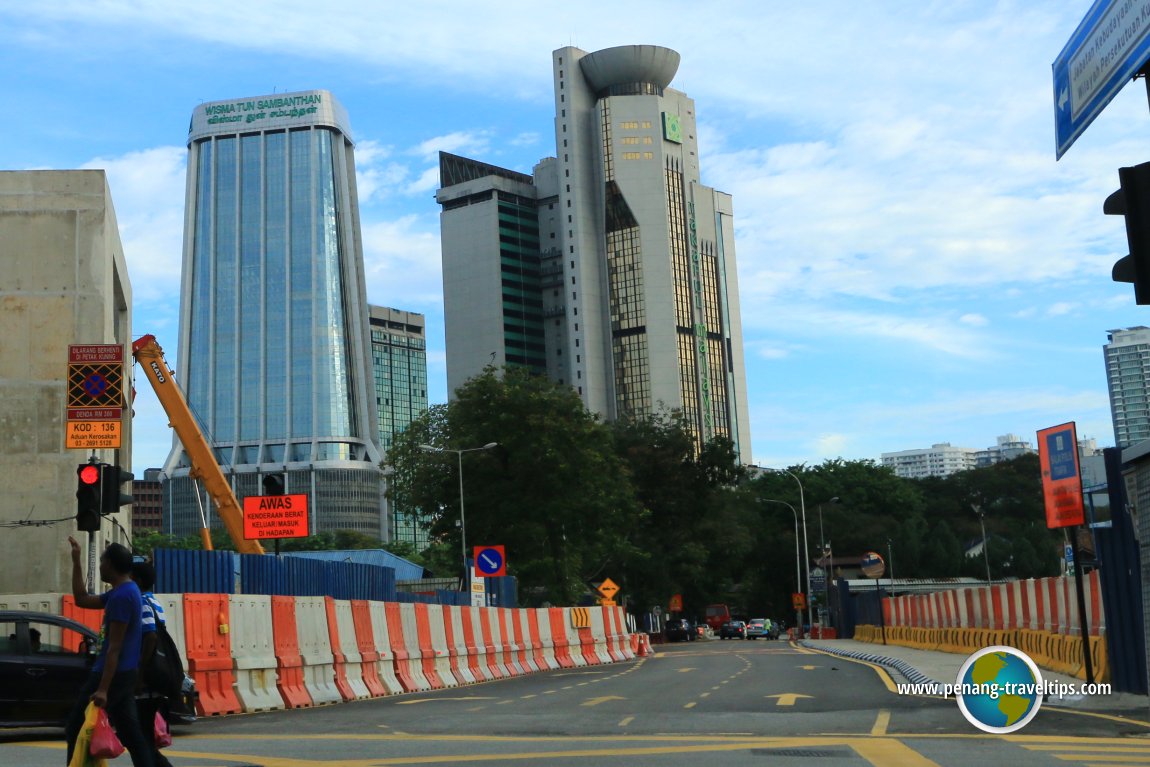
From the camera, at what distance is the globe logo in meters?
13.2

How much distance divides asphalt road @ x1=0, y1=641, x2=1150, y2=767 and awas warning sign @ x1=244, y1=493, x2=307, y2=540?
16375 mm

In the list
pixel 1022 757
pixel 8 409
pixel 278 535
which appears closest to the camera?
pixel 1022 757

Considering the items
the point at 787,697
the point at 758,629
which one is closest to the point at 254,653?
the point at 787,697

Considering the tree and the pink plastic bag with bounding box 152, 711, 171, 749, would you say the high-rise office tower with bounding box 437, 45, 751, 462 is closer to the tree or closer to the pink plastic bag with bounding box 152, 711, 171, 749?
the tree

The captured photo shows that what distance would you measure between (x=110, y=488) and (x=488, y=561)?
973 inches

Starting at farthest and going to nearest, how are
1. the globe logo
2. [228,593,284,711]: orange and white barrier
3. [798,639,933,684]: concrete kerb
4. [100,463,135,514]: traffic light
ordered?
[798,639,933,684]: concrete kerb, [228,593,284,711]: orange and white barrier, [100,463,135,514]: traffic light, the globe logo

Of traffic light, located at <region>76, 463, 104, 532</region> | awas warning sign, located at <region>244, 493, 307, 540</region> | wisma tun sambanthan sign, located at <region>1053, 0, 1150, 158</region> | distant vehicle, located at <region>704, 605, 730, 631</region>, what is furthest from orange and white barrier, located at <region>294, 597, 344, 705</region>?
distant vehicle, located at <region>704, 605, 730, 631</region>

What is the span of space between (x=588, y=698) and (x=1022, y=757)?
34.1 feet

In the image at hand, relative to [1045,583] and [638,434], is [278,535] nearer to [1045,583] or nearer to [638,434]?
[1045,583]

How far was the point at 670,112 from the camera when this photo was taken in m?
186

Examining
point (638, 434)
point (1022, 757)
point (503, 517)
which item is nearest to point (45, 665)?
point (1022, 757)

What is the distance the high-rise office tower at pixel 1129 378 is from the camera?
106m

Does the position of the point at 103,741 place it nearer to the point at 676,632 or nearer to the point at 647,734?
the point at 647,734

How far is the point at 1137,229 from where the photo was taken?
7461mm
